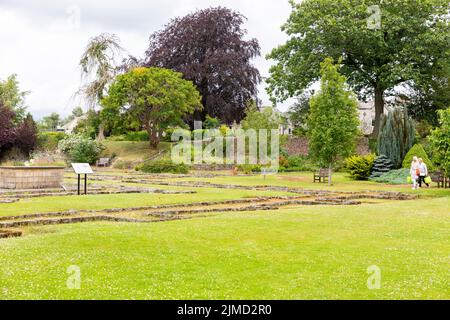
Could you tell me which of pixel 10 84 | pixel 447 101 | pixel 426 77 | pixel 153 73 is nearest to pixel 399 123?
pixel 426 77

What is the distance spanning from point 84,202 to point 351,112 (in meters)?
16.3

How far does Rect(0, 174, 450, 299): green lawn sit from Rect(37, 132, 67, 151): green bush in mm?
41853

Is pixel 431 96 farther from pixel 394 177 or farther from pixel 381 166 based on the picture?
pixel 394 177

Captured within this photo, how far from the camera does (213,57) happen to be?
5550 cm

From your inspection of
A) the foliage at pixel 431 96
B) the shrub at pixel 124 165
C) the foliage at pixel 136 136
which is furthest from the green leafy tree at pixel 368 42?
the foliage at pixel 136 136

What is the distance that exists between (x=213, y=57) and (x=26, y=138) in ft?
63.8

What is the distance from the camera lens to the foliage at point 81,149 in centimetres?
4856

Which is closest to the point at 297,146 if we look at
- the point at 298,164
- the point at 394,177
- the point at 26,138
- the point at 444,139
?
the point at 298,164

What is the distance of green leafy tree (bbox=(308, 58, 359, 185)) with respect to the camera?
94.2 ft

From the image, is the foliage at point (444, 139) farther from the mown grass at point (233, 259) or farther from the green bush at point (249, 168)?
the green bush at point (249, 168)

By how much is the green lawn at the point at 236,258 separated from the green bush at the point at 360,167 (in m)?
19.8

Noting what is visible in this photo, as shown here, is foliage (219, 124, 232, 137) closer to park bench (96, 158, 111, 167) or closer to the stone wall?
the stone wall

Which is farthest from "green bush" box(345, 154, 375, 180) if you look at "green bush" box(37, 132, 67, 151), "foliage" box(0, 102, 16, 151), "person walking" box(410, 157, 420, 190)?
"green bush" box(37, 132, 67, 151)
